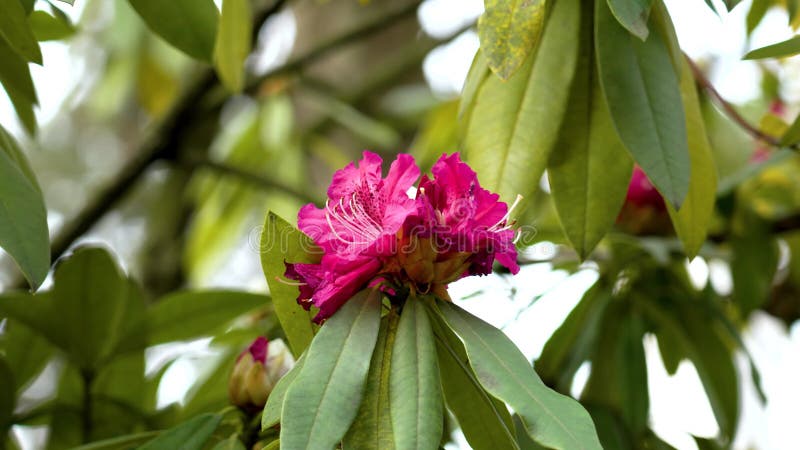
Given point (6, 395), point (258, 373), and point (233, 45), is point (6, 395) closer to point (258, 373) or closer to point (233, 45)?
point (258, 373)

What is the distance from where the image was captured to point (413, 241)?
2.20ft

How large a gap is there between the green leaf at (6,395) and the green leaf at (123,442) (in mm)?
237

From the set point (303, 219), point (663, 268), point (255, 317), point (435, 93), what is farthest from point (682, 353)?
point (435, 93)

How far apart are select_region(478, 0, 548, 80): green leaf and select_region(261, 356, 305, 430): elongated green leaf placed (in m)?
0.27

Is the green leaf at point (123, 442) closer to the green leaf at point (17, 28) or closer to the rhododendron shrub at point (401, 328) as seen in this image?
the rhododendron shrub at point (401, 328)

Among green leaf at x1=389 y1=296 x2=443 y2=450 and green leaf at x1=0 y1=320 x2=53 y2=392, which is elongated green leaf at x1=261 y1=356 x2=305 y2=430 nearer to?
green leaf at x1=389 y1=296 x2=443 y2=450

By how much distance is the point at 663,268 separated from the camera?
1302 mm

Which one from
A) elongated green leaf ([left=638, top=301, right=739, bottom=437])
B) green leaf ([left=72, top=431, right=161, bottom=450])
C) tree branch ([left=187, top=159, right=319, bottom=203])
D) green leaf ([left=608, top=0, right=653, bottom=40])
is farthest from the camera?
tree branch ([left=187, top=159, right=319, bottom=203])

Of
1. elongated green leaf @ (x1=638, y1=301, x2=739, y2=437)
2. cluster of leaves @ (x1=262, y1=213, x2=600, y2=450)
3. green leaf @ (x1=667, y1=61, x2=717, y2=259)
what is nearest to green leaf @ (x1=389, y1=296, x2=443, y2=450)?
cluster of leaves @ (x1=262, y1=213, x2=600, y2=450)

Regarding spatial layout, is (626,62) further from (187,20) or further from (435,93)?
(435,93)

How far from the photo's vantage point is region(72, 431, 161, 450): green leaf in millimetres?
777

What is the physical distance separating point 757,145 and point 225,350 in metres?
0.99

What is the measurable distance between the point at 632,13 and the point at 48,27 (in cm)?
61

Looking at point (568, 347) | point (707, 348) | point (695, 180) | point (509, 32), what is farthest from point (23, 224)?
point (707, 348)
